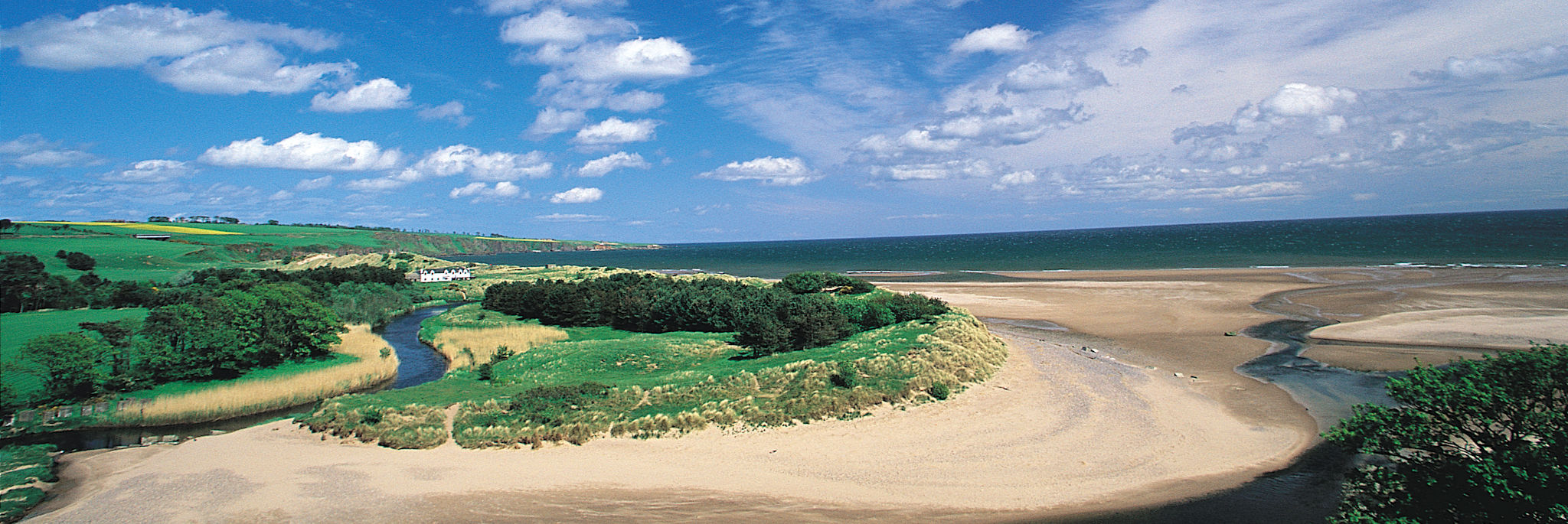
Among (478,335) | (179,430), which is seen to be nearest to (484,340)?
(478,335)

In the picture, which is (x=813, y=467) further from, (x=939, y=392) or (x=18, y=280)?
(x=18, y=280)

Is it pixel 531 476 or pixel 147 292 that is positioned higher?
pixel 147 292

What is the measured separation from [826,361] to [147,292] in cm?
3844

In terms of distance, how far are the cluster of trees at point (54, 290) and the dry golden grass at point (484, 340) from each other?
1460cm

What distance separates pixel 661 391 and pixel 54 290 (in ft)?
104

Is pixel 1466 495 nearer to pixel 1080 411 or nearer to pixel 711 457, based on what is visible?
pixel 1080 411

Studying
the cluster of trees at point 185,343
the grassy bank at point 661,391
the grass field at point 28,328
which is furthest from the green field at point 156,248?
the grassy bank at point 661,391

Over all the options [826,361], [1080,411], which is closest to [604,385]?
[826,361]

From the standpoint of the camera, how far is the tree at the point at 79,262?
3869 cm

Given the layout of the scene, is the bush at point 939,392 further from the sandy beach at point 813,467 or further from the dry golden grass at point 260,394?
the dry golden grass at point 260,394

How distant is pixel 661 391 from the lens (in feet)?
70.0

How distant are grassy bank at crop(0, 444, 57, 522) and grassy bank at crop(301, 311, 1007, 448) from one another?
5.71 meters

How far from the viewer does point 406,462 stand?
16812 mm

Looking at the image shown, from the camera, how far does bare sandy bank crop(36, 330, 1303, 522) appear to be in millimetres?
14109
